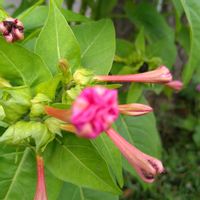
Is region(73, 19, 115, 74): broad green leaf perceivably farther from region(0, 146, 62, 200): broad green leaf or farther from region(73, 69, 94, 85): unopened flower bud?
region(0, 146, 62, 200): broad green leaf

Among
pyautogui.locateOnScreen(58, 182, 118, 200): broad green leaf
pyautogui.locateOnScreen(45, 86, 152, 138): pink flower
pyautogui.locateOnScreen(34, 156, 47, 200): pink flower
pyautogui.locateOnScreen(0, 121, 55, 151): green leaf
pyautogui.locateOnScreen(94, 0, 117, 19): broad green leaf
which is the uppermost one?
pyautogui.locateOnScreen(45, 86, 152, 138): pink flower

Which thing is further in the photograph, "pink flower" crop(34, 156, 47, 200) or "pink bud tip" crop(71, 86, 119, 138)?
"pink flower" crop(34, 156, 47, 200)

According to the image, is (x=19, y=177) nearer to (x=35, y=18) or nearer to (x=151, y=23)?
(x=35, y=18)

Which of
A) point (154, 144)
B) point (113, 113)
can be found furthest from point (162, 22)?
point (113, 113)

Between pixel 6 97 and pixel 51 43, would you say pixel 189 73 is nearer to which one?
pixel 51 43

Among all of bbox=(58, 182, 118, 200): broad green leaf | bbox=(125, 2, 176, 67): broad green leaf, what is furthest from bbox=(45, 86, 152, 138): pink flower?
bbox=(125, 2, 176, 67): broad green leaf

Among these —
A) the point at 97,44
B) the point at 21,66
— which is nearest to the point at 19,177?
the point at 21,66
